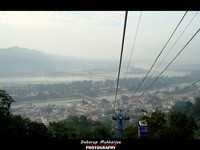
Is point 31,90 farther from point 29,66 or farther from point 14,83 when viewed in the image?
point 29,66

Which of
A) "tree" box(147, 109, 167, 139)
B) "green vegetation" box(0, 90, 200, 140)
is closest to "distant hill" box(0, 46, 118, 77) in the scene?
"green vegetation" box(0, 90, 200, 140)

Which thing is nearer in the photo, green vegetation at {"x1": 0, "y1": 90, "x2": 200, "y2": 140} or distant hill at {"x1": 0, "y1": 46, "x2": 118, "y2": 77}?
green vegetation at {"x1": 0, "y1": 90, "x2": 200, "y2": 140}

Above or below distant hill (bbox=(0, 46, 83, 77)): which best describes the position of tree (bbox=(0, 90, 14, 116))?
below

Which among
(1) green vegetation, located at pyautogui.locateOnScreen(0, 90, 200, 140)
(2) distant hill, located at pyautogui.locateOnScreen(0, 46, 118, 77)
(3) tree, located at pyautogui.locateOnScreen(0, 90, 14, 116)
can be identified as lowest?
(1) green vegetation, located at pyautogui.locateOnScreen(0, 90, 200, 140)
